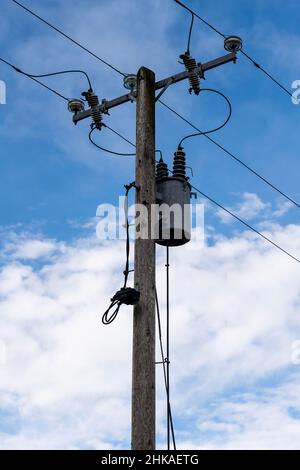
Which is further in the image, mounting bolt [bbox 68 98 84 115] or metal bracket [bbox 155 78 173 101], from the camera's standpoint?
mounting bolt [bbox 68 98 84 115]

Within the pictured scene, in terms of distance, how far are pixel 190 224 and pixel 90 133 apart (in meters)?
2.11

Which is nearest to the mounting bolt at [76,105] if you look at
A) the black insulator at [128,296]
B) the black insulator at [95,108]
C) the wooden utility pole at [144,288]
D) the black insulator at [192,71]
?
the black insulator at [95,108]

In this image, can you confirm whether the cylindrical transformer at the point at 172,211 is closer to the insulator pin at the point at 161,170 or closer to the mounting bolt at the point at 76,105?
the insulator pin at the point at 161,170

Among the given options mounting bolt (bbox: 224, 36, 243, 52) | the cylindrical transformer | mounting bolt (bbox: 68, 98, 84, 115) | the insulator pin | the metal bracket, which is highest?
mounting bolt (bbox: 224, 36, 243, 52)

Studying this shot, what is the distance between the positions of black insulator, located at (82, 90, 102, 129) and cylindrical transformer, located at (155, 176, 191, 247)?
4.90 ft

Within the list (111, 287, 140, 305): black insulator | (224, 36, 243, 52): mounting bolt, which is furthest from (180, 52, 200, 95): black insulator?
(111, 287, 140, 305): black insulator

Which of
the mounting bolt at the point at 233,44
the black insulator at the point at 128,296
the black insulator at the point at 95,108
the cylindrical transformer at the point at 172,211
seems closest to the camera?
the black insulator at the point at 128,296

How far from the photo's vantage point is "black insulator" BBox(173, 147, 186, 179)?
1011 cm

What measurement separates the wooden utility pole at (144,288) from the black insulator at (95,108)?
38.0 inches

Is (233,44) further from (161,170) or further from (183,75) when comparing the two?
(161,170)

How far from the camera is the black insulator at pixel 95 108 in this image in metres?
11.0

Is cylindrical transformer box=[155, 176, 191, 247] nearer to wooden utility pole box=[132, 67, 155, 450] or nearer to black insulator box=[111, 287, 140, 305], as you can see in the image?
wooden utility pole box=[132, 67, 155, 450]

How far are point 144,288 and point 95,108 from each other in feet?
9.77
